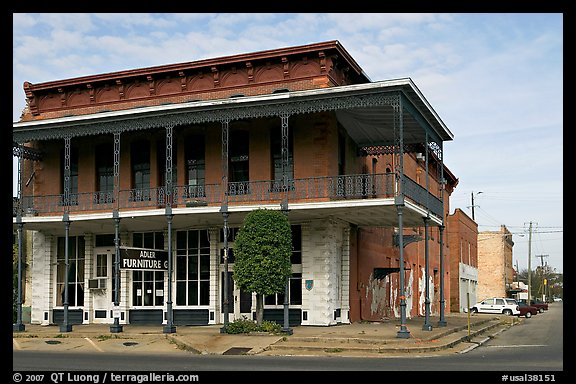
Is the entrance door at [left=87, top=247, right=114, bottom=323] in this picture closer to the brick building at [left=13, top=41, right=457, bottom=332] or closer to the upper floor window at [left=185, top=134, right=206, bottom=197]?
the brick building at [left=13, top=41, right=457, bottom=332]

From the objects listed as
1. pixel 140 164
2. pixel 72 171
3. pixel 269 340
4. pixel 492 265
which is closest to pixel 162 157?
pixel 140 164

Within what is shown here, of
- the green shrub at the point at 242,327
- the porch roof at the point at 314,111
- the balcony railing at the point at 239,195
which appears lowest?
the green shrub at the point at 242,327

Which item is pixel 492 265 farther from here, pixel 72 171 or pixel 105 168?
pixel 72 171

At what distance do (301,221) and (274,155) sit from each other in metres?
2.52

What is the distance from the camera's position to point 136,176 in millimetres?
27531

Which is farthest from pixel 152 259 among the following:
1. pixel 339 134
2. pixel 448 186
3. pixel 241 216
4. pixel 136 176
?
pixel 448 186

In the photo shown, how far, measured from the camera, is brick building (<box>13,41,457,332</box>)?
23.3m

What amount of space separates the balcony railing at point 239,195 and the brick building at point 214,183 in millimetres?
70

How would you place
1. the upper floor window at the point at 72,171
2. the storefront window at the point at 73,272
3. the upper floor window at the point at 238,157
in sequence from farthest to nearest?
the upper floor window at the point at 72,171
the storefront window at the point at 73,272
the upper floor window at the point at 238,157

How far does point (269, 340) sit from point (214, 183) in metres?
7.39

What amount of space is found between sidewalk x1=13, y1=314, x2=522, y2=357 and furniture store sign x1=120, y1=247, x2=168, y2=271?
213 cm

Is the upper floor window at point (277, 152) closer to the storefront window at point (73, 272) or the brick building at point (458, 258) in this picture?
the storefront window at point (73, 272)

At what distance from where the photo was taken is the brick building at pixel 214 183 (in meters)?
23.3

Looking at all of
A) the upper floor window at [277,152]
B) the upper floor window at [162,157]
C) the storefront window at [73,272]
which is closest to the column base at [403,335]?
the upper floor window at [277,152]
